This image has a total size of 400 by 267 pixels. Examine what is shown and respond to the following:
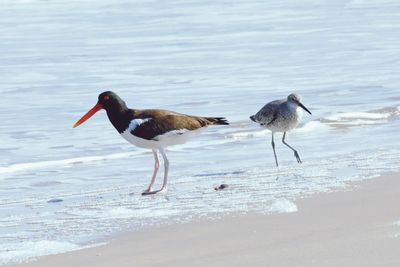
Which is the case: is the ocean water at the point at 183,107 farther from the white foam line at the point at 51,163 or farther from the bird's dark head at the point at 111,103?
the bird's dark head at the point at 111,103

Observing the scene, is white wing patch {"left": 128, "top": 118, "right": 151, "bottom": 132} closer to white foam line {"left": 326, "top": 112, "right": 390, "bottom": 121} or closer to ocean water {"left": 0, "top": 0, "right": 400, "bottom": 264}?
ocean water {"left": 0, "top": 0, "right": 400, "bottom": 264}

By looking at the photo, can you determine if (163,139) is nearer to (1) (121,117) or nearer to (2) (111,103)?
(1) (121,117)

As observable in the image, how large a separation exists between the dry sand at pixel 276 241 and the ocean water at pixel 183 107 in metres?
0.27

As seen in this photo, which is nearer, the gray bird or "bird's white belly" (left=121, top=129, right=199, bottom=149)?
"bird's white belly" (left=121, top=129, right=199, bottom=149)

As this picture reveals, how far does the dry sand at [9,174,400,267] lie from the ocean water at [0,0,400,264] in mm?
269

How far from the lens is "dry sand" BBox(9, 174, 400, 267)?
223 inches

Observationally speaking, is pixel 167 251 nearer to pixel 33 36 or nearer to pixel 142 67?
pixel 142 67

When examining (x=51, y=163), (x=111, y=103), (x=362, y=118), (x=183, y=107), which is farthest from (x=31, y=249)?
(x=183, y=107)

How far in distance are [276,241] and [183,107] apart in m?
7.18

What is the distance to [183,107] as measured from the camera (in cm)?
1320

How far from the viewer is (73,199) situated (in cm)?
820

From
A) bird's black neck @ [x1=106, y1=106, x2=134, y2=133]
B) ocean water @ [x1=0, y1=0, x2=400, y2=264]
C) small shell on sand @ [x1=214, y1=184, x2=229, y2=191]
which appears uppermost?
bird's black neck @ [x1=106, y1=106, x2=134, y2=133]

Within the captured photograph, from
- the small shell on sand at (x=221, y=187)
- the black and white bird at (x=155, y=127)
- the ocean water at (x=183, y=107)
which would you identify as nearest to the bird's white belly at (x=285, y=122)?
the ocean water at (x=183, y=107)

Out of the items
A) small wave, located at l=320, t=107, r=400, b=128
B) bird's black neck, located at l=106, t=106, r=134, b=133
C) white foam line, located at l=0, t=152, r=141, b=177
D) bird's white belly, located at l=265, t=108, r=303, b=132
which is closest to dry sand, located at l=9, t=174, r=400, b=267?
bird's black neck, located at l=106, t=106, r=134, b=133
